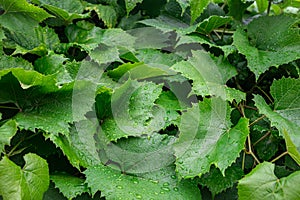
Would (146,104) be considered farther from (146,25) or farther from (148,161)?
(146,25)

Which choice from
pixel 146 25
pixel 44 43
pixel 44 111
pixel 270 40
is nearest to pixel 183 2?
pixel 146 25

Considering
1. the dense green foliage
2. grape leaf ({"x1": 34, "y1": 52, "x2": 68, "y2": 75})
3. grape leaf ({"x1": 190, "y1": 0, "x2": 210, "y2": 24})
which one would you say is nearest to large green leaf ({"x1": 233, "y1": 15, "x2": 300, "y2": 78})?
the dense green foliage

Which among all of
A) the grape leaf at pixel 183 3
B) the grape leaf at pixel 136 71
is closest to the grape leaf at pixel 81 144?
the grape leaf at pixel 136 71

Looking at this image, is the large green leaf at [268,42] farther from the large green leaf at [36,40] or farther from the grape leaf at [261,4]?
the large green leaf at [36,40]

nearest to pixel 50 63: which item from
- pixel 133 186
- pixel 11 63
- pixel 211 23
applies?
pixel 11 63

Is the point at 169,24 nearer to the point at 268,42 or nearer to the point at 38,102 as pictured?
the point at 268,42

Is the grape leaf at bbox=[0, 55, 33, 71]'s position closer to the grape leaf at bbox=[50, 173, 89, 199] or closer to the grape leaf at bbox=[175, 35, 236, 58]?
the grape leaf at bbox=[50, 173, 89, 199]
